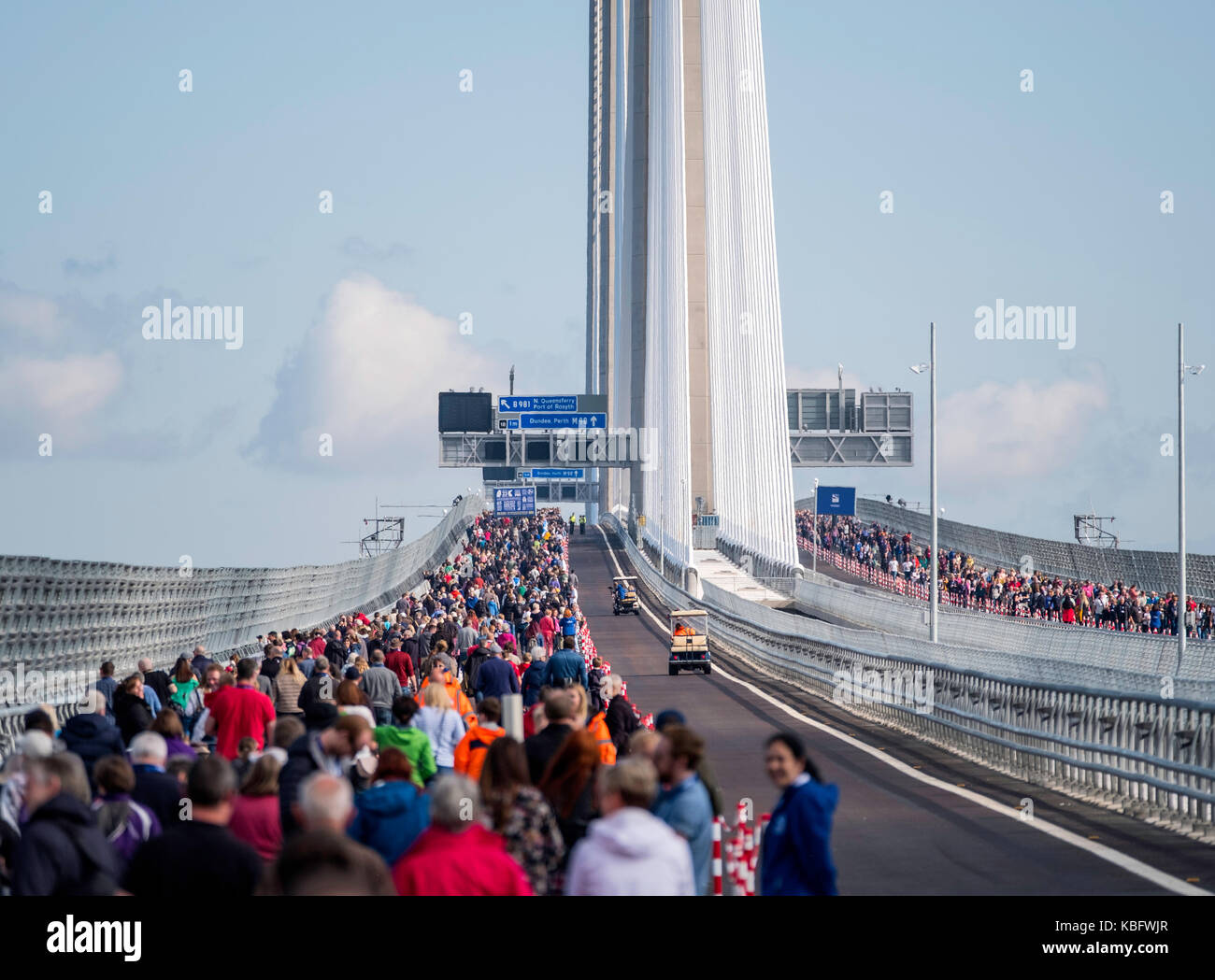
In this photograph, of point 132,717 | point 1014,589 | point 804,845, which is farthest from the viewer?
point 1014,589

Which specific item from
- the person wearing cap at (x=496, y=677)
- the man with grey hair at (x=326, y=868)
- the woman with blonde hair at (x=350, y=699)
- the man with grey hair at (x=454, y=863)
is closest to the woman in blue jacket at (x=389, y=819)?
the man with grey hair at (x=454, y=863)

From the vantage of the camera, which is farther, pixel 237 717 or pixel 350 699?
pixel 237 717

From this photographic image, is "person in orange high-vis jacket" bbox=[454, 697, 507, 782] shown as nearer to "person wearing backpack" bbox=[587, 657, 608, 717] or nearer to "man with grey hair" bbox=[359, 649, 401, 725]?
"man with grey hair" bbox=[359, 649, 401, 725]

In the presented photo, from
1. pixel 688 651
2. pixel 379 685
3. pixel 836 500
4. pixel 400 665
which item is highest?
pixel 379 685

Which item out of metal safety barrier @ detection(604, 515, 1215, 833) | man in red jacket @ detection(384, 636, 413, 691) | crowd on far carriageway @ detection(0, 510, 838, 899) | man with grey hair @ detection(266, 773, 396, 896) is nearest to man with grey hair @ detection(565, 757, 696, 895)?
crowd on far carriageway @ detection(0, 510, 838, 899)

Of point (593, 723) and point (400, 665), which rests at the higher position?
point (593, 723)

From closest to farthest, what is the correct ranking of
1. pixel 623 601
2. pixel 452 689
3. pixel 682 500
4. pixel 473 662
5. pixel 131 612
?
pixel 452 689, pixel 473 662, pixel 131 612, pixel 623 601, pixel 682 500

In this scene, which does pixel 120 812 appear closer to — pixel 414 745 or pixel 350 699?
pixel 414 745

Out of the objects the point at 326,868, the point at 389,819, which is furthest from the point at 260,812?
the point at 326,868
